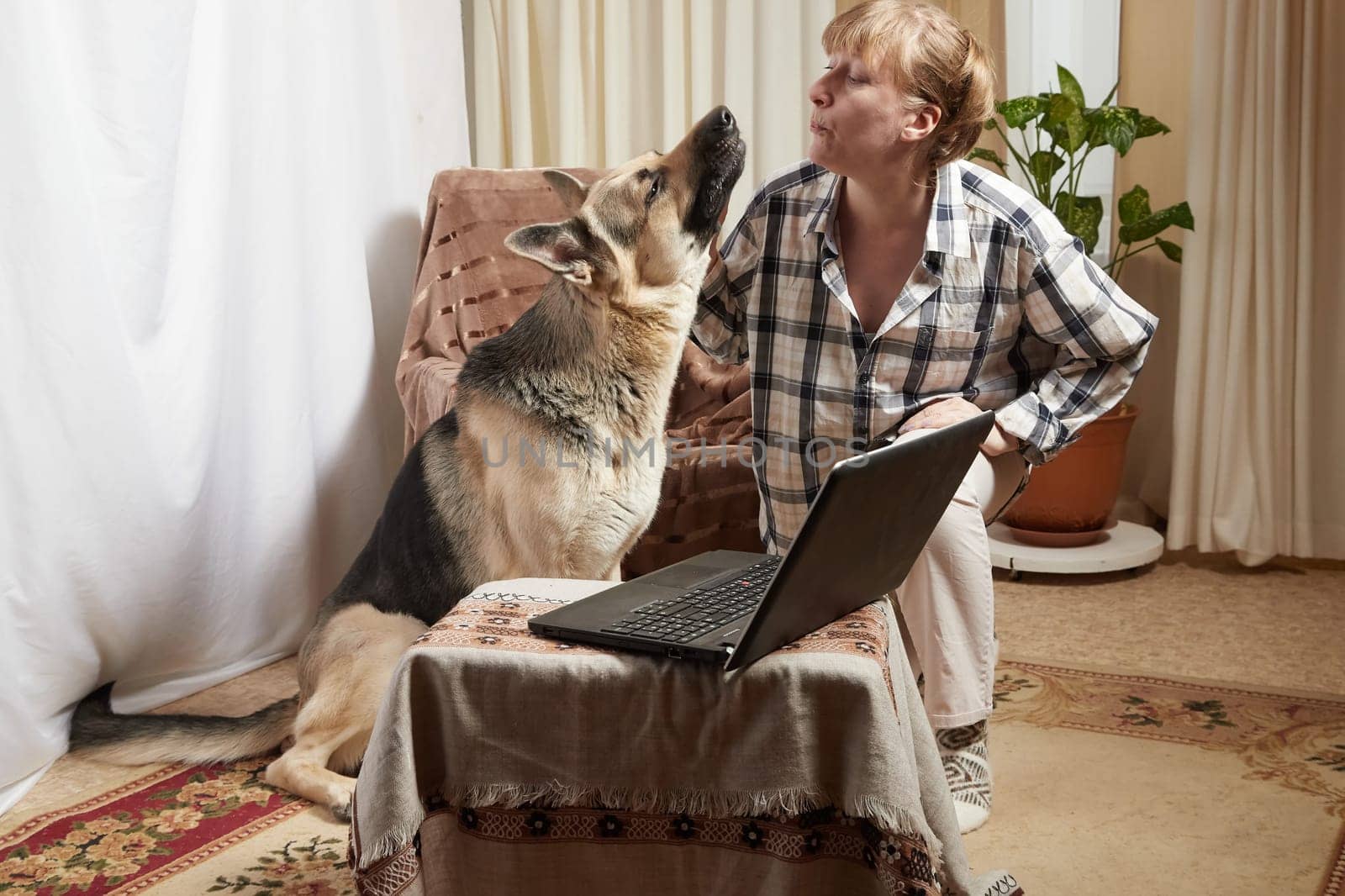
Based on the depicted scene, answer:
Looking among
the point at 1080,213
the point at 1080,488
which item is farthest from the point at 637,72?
the point at 1080,488

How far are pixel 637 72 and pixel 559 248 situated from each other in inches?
90.3

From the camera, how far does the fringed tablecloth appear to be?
116 centimetres

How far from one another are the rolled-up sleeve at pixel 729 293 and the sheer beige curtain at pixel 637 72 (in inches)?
63.6

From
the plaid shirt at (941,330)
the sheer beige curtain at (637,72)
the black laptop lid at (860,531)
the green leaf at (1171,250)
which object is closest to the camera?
the black laptop lid at (860,531)

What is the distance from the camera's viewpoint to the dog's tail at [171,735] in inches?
88.8

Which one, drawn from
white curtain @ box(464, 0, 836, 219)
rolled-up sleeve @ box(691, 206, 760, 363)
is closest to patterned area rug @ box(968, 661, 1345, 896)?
rolled-up sleeve @ box(691, 206, 760, 363)

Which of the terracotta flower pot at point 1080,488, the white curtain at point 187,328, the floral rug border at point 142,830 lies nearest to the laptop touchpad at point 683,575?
the floral rug border at point 142,830

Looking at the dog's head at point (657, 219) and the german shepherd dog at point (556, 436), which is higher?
the dog's head at point (657, 219)

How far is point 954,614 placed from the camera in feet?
6.06

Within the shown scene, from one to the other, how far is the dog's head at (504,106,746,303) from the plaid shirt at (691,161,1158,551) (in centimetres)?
20

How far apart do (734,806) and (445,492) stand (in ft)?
3.40

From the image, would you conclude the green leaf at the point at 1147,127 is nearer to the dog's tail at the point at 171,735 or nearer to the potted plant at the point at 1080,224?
the potted plant at the point at 1080,224

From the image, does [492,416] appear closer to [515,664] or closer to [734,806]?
[515,664]

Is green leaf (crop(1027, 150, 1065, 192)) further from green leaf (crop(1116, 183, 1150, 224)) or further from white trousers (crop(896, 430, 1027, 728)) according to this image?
white trousers (crop(896, 430, 1027, 728))
